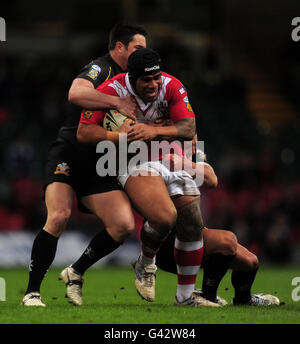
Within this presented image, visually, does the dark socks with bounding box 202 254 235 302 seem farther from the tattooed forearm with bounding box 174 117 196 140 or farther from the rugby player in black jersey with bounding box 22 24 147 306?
the tattooed forearm with bounding box 174 117 196 140

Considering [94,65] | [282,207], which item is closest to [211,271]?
[94,65]

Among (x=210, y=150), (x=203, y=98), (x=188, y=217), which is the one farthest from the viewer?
(x=203, y=98)

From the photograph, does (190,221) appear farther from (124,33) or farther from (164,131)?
(124,33)

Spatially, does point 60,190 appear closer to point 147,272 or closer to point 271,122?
point 147,272

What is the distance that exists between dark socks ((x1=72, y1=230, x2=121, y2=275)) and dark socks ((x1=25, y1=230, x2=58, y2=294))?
0.28m

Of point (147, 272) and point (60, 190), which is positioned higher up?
point (60, 190)

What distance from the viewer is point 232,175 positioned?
51.6ft

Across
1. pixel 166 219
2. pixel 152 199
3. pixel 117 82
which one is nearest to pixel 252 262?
pixel 166 219

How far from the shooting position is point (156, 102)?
21.6 feet

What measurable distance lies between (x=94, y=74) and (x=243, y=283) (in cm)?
216

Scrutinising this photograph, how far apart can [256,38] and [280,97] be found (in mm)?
1972

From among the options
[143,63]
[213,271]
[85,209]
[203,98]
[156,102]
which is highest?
[203,98]

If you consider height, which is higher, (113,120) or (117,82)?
(117,82)

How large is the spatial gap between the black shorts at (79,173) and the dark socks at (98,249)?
1.24 feet
